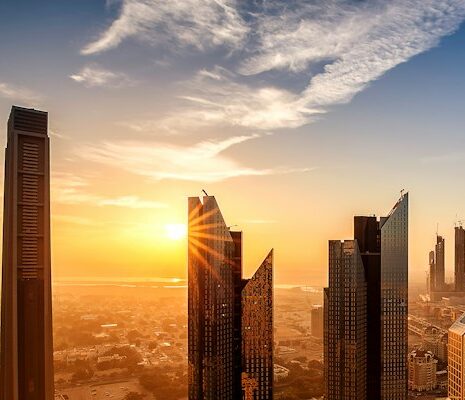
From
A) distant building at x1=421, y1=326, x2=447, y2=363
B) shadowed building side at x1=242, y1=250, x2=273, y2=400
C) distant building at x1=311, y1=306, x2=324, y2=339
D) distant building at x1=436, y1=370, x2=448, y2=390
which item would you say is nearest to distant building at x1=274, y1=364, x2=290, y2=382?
distant building at x1=436, y1=370, x2=448, y2=390

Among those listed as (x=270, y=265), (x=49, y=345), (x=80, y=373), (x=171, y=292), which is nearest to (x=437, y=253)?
(x=171, y=292)

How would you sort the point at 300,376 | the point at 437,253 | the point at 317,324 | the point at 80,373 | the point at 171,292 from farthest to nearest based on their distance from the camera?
the point at 171,292, the point at 437,253, the point at 317,324, the point at 80,373, the point at 300,376

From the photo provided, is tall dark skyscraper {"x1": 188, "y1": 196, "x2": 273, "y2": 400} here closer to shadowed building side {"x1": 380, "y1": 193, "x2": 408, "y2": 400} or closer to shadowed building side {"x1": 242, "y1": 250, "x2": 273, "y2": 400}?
shadowed building side {"x1": 242, "y1": 250, "x2": 273, "y2": 400}

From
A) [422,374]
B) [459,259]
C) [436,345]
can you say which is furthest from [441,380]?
[459,259]

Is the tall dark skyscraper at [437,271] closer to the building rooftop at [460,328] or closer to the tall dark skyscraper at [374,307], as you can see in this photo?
the building rooftop at [460,328]

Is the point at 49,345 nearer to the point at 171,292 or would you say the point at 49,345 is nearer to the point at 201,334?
the point at 201,334

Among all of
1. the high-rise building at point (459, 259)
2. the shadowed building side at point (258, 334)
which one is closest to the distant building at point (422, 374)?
the shadowed building side at point (258, 334)

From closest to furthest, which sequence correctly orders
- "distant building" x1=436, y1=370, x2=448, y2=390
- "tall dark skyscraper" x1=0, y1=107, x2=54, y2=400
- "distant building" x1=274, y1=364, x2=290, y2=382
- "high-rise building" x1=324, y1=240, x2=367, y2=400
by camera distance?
"tall dark skyscraper" x1=0, y1=107, x2=54, y2=400 → "high-rise building" x1=324, y1=240, x2=367, y2=400 → "distant building" x1=274, y1=364, x2=290, y2=382 → "distant building" x1=436, y1=370, x2=448, y2=390
